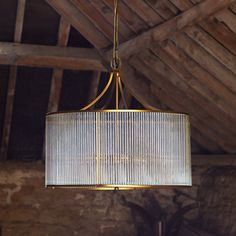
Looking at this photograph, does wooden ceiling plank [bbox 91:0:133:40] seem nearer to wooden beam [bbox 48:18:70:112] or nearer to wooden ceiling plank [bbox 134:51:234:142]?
wooden ceiling plank [bbox 134:51:234:142]

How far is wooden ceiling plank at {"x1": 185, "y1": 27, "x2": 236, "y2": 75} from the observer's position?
4.25 metres

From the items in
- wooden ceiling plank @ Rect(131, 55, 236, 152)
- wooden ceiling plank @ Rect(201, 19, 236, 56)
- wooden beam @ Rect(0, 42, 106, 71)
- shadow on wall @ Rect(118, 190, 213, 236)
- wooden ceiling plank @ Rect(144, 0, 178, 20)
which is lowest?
shadow on wall @ Rect(118, 190, 213, 236)

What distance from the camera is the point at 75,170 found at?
2814 mm

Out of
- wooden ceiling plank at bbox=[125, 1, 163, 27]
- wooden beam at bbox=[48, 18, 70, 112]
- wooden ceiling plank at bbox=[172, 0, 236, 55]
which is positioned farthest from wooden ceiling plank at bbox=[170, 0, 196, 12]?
wooden beam at bbox=[48, 18, 70, 112]

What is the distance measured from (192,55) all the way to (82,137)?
1.85 metres

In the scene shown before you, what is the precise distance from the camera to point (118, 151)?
9.21 feet

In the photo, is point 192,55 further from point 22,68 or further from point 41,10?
point 22,68

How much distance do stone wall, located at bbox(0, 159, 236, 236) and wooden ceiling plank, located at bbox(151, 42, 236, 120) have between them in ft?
4.55

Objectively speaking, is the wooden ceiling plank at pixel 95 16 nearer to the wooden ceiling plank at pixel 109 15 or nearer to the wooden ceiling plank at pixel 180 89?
the wooden ceiling plank at pixel 109 15

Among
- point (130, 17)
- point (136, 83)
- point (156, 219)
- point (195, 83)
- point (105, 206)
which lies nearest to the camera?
point (130, 17)

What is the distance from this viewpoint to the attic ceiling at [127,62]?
14.1 feet

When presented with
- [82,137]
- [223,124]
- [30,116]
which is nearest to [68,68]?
[30,116]

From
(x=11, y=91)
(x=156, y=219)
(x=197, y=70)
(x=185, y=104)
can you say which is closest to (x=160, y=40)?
(x=197, y=70)

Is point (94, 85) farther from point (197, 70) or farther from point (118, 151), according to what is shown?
point (118, 151)
